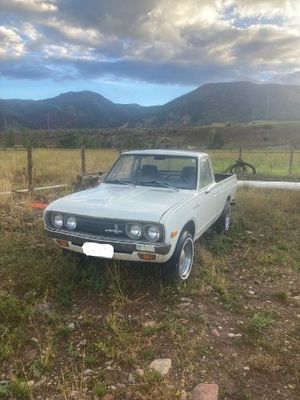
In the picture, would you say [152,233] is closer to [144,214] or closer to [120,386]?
[144,214]

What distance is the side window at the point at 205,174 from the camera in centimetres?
611

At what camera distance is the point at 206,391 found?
3088 mm

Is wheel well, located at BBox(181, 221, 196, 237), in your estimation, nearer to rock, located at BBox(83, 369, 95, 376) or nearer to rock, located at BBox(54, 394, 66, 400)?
rock, located at BBox(83, 369, 95, 376)

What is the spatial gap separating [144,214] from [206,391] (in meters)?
1.96

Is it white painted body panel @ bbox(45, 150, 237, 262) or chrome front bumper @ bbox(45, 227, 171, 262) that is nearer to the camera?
chrome front bumper @ bbox(45, 227, 171, 262)

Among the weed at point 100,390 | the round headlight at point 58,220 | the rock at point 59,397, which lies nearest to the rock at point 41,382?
the rock at point 59,397

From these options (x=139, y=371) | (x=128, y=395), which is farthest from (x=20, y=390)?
(x=139, y=371)

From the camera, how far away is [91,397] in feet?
10.0

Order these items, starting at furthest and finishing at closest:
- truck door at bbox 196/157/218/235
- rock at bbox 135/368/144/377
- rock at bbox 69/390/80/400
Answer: truck door at bbox 196/157/218/235 → rock at bbox 135/368/144/377 → rock at bbox 69/390/80/400

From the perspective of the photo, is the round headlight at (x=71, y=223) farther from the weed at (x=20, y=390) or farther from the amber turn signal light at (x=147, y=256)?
the weed at (x=20, y=390)

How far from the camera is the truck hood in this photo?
179 inches

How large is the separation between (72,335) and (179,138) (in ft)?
322

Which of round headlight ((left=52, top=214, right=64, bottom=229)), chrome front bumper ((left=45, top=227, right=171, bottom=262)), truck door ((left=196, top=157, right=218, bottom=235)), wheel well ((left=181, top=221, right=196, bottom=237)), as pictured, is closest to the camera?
chrome front bumper ((left=45, top=227, right=171, bottom=262))

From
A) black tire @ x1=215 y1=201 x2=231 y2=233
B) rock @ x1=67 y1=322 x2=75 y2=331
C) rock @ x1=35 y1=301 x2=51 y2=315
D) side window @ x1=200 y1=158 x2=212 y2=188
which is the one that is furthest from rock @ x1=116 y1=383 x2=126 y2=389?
black tire @ x1=215 y1=201 x2=231 y2=233
